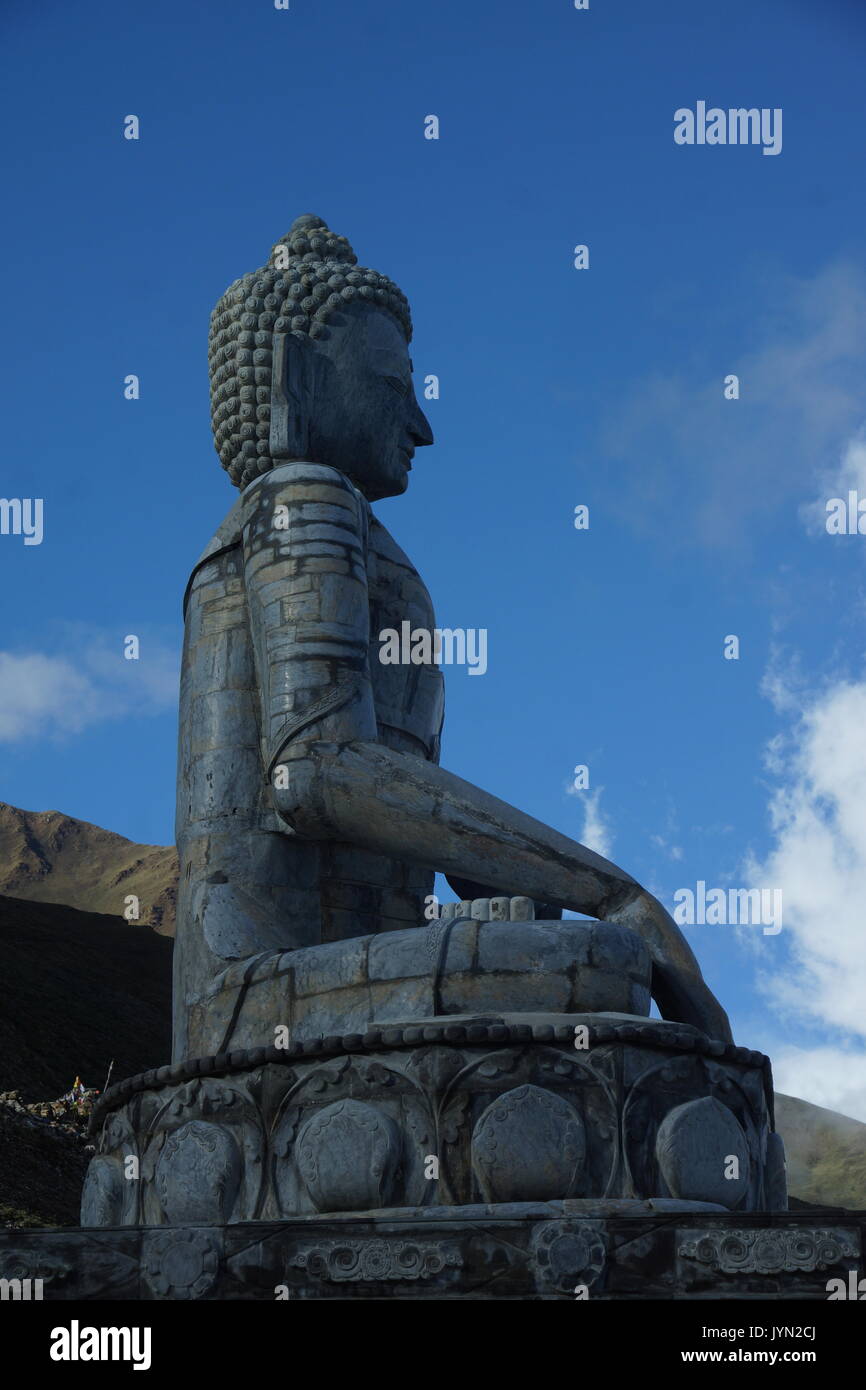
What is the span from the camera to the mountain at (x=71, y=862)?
27.9 meters

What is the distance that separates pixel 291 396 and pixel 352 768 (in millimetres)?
2268

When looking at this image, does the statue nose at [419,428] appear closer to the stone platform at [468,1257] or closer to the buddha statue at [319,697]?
the buddha statue at [319,697]

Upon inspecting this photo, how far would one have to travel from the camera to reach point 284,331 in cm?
888

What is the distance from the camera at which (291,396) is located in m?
8.76

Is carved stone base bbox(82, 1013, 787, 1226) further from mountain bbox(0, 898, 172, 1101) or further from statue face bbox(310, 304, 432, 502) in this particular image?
mountain bbox(0, 898, 172, 1101)

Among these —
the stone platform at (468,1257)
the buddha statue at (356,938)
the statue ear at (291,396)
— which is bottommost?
the stone platform at (468,1257)

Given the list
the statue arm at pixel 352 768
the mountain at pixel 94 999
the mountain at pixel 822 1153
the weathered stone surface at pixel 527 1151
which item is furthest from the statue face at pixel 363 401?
the mountain at pixel 94 999

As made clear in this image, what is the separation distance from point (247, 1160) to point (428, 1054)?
2.93ft

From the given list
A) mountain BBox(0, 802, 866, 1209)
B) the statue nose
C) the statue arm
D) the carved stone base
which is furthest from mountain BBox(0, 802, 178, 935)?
the carved stone base

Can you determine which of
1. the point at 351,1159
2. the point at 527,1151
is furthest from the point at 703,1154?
the point at 351,1159
